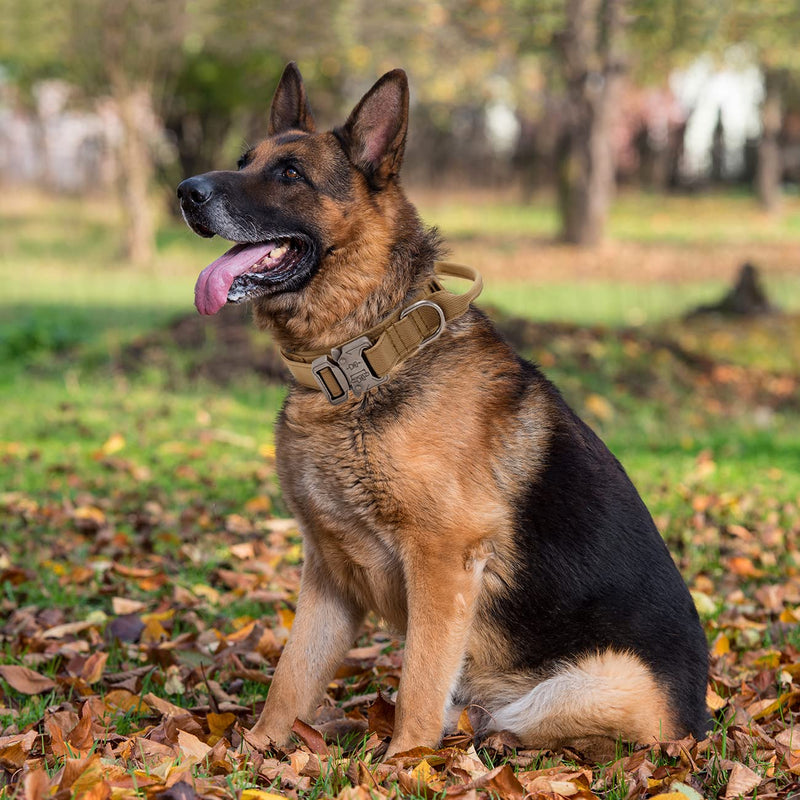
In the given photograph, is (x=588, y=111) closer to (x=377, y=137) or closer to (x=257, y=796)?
(x=377, y=137)

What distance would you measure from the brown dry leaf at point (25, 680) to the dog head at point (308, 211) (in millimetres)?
1753

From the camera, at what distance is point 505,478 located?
3.40 metres

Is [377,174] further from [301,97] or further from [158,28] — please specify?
[158,28]

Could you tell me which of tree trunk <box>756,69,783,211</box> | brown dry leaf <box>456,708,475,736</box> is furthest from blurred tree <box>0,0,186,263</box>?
tree trunk <box>756,69,783,211</box>

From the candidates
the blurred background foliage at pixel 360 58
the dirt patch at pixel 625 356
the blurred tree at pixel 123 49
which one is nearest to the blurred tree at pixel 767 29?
the blurred background foliage at pixel 360 58

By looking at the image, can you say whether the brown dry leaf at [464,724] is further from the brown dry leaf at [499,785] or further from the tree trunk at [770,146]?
the tree trunk at [770,146]

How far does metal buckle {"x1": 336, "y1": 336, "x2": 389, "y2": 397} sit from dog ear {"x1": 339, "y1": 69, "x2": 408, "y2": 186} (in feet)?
2.19

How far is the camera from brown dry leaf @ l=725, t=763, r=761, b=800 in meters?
3.15

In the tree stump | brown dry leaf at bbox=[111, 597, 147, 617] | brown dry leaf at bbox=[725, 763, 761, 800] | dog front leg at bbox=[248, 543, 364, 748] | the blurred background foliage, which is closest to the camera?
brown dry leaf at bbox=[725, 763, 761, 800]

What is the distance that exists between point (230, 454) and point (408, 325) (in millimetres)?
4639

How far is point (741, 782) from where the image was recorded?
3180mm

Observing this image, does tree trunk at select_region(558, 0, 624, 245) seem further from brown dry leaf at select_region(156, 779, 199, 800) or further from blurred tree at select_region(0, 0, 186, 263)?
brown dry leaf at select_region(156, 779, 199, 800)

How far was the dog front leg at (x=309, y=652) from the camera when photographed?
3633 millimetres

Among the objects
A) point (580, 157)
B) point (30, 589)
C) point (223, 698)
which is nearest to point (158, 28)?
point (580, 157)
